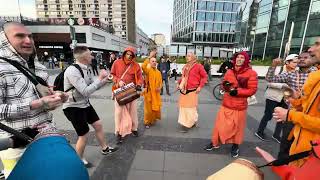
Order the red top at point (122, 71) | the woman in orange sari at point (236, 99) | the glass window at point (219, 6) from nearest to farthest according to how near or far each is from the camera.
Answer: the woman in orange sari at point (236, 99) < the red top at point (122, 71) < the glass window at point (219, 6)

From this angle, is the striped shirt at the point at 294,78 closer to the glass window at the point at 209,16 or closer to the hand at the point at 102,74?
the hand at the point at 102,74

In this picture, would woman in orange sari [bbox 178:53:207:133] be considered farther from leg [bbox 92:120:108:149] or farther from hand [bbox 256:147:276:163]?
hand [bbox 256:147:276:163]

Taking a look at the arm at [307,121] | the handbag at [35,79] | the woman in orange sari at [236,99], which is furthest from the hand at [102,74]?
the arm at [307,121]

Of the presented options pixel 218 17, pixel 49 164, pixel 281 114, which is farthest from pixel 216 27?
pixel 49 164

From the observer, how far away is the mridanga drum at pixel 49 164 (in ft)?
2.54

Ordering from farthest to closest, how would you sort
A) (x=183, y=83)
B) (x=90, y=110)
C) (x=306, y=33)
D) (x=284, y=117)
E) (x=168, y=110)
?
1. (x=306, y=33)
2. (x=168, y=110)
3. (x=183, y=83)
4. (x=90, y=110)
5. (x=284, y=117)

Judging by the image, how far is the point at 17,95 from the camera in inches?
69.6

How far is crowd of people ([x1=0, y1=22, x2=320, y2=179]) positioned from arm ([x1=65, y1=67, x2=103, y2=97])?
1 centimetres

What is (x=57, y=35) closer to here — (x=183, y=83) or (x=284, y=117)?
(x=183, y=83)

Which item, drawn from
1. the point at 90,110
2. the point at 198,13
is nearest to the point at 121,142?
the point at 90,110

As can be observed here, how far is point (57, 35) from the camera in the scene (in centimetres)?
4188

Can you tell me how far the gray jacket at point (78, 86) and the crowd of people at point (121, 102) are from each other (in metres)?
0.01

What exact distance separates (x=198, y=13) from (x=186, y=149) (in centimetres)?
7070

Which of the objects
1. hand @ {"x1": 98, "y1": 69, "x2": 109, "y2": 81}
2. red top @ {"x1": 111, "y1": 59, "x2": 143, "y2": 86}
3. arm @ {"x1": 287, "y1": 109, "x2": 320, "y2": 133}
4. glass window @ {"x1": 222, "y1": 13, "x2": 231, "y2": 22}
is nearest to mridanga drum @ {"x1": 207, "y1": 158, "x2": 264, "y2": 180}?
arm @ {"x1": 287, "y1": 109, "x2": 320, "y2": 133}
